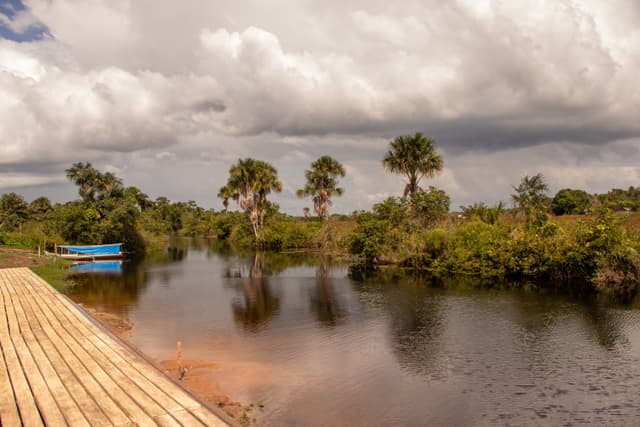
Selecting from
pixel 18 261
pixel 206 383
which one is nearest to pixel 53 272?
pixel 18 261

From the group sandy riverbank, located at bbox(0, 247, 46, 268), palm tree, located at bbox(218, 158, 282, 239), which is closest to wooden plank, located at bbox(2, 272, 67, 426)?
sandy riverbank, located at bbox(0, 247, 46, 268)

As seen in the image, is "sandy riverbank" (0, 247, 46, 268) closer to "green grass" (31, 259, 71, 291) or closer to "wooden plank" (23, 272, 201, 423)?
"green grass" (31, 259, 71, 291)

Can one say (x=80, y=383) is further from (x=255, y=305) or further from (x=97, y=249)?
(x=97, y=249)

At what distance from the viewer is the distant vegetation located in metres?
28.6

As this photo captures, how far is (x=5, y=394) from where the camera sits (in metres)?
7.71

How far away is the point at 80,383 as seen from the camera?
8297 millimetres

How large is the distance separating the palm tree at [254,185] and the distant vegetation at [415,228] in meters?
0.14

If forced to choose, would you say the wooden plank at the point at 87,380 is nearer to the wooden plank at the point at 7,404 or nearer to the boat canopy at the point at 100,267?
the wooden plank at the point at 7,404

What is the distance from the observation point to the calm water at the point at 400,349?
11.3 m

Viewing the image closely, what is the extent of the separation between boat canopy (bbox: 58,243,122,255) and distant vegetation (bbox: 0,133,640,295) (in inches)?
108

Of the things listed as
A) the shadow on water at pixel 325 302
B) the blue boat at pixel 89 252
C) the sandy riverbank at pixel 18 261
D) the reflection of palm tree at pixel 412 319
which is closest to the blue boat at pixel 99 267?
the blue boat at pixel 89 252

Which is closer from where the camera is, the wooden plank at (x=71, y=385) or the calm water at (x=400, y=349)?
the wooden plank at (x=71, y=385)

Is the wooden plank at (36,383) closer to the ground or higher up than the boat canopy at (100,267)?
higher up

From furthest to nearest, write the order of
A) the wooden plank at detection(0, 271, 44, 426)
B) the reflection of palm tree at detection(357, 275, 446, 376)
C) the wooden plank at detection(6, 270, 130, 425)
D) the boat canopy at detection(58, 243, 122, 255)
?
the boat canopy at detection(58, 243, 122, 255), the reflection of palm tree at detection(357, 275, 446, 376), the wooden plank at detection(6, 270, 130, 425), the wooden plank at detection(0, 271, 44, 426)
